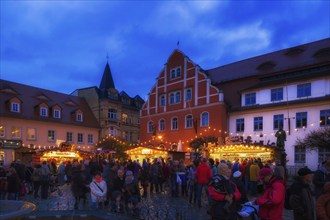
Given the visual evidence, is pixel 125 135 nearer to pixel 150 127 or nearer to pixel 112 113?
pixel 112 113

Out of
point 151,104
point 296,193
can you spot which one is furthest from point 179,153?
point 296,193

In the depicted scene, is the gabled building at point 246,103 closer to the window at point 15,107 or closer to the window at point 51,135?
the window at point 51,135

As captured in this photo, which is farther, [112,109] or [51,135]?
[112,109]

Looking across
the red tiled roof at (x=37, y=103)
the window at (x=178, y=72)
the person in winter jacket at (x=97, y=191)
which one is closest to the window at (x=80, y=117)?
the red tiled roof at (x=37, y=103)

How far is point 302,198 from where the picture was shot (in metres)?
5.63

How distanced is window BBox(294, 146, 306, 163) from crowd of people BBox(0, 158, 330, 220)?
12.5 metres

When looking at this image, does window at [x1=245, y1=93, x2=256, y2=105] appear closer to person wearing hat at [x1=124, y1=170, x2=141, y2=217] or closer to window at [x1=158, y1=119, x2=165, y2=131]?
window at [x1=158, y1=119, x2=165, y2=131]

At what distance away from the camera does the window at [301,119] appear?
93.6 ft

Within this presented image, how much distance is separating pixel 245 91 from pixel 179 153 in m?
8.35

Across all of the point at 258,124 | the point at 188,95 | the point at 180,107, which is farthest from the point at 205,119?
the point at 258,124

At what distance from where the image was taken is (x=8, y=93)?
3812cm

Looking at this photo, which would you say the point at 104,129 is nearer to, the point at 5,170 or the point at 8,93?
the point at 8,93

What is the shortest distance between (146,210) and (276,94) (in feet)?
70.3

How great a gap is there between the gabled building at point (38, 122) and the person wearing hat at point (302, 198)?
2912 cm
